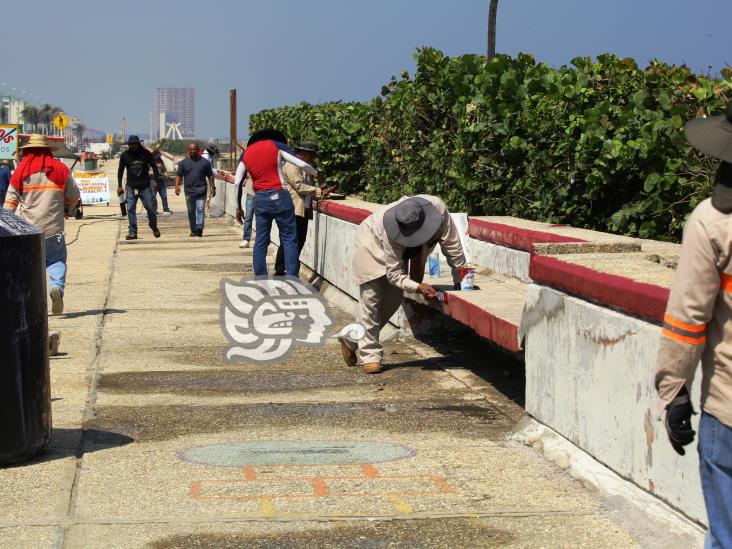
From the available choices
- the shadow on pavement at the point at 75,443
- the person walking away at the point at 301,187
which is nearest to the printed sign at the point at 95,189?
the person walking away at the point at 301,187

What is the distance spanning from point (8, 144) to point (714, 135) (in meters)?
25.6

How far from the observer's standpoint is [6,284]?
237 inches

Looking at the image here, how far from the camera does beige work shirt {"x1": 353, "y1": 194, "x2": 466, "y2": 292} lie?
848 cm

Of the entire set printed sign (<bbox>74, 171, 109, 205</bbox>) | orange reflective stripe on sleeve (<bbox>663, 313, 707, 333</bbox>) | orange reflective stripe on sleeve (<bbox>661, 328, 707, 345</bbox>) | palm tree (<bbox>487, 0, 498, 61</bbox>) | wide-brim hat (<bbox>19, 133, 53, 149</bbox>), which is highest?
palm tree (<bbox>487, 0, 498, 61</bbox>)

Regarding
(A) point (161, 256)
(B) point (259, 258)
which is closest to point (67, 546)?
(B) point (259, 258)

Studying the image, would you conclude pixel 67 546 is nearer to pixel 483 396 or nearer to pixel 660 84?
pixel 483 396

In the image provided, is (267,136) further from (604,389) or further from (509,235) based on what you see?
(604,389)

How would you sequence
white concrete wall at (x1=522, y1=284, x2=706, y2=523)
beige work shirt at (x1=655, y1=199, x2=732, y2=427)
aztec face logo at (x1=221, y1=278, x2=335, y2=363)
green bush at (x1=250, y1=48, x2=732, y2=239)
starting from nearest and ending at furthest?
beige work shirt at (x1=655, y1=199, x2=732, y2=427), white concrete wall at (x1=522, y1=284, x2=706, y2=523), green bush at (x1=250, y1=48, x2=732, y2=239), aztec face logo at (x1=221, y1=278, x2=335, y2=363)

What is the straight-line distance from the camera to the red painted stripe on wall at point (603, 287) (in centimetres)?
513

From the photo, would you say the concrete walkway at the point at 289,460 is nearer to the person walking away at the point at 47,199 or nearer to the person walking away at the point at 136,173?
the person walking away at the point at 47,199

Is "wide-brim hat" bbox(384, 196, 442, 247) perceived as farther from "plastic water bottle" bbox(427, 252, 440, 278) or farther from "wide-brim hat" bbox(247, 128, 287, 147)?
"wide-brim hat" bbox(247, 128, 287, 147)

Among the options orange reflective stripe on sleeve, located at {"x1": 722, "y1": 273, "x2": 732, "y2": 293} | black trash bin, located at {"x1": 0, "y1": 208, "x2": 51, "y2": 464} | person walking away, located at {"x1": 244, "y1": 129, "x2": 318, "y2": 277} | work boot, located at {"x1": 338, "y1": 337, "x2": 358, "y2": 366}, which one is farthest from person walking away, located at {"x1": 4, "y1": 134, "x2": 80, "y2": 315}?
orange reflective stripe on sleeve, located at {"x1": 722, "y1": 273, "x2": 732, "y2": 293}

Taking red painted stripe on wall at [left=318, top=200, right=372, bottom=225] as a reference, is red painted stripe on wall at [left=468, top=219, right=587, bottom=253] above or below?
above

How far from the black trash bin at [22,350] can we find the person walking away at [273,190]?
6770 millimetres
